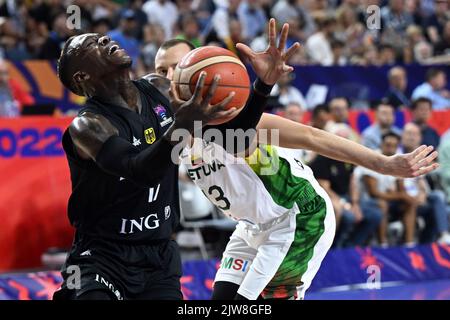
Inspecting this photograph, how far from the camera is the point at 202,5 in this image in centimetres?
A: 1571

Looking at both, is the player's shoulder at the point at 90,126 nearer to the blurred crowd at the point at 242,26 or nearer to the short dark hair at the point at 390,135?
the short dark hair at the point at 390,135

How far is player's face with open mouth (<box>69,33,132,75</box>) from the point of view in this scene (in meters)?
4.55

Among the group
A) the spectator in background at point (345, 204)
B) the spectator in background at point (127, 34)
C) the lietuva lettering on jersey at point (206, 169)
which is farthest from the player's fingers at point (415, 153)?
the spectator in background at point (127, 34)

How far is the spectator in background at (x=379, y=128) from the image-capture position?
10984mm

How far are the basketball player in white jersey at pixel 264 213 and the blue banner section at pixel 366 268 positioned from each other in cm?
316

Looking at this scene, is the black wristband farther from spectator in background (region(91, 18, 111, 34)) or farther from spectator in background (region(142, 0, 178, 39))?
spectator in background (region(142, 0, 178, 39))

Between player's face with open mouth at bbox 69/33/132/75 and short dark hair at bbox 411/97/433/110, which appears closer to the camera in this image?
player's face with open mouth at bbox 69/33/132/75

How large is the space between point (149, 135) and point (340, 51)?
1071 centimetres

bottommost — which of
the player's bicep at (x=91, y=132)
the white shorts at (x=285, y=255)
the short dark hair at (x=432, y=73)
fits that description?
the white shorts at (x=285, y=255)

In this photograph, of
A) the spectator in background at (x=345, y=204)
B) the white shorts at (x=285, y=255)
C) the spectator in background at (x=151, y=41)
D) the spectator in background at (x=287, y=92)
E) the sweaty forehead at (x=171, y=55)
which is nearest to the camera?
the white shorts at (x=285, y=255)

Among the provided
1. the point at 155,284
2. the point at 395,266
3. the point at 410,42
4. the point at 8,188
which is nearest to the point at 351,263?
the point at 395,266

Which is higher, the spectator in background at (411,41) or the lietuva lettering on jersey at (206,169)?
the spectator in background at (411,41)

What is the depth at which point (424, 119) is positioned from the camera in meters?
11.7

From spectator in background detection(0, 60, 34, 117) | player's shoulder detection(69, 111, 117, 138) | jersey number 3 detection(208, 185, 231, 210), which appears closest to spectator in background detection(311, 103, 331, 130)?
spectator in background detection(0, 60, 34, 117)
